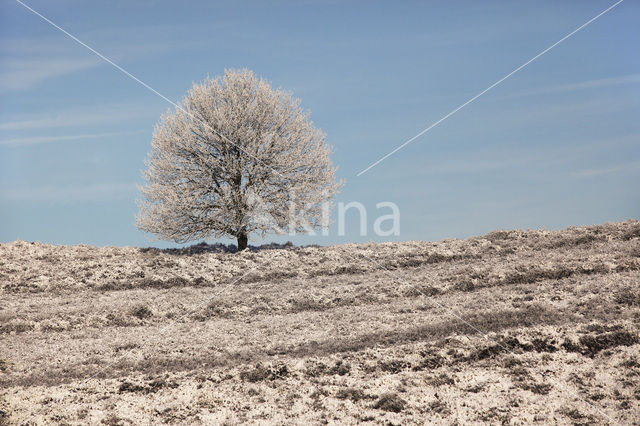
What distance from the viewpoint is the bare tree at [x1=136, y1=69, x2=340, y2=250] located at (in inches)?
1190

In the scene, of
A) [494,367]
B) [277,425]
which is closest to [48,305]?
[277,425]

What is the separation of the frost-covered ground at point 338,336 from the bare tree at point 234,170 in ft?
13.6

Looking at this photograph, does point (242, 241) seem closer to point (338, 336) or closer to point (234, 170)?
point (234, 170)

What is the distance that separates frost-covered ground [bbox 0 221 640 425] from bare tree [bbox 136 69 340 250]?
13.6ft

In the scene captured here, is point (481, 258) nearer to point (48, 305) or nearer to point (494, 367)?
point (494, 367)

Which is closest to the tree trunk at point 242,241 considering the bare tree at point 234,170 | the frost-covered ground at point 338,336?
the bare tree at point 234,170

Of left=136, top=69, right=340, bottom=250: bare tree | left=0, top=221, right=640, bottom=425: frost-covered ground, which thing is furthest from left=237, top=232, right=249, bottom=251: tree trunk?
left=0, top=221, right=640, bottom=425: frost-covered ground

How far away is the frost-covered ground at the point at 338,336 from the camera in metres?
10.7

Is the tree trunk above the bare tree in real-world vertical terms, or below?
below

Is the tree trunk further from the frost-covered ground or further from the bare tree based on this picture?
the frost-covered ground

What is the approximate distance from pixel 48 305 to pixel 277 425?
1493 cm

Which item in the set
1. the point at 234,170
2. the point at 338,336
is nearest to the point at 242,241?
the point at 234,170

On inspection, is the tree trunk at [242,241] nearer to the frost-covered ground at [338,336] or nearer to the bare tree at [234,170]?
the bare tree at [234,170]

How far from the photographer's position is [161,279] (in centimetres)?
2377
